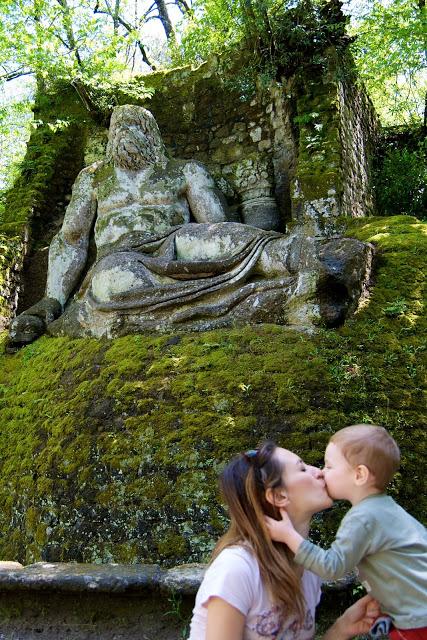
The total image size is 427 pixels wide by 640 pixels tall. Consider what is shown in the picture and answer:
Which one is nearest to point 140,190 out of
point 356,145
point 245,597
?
point 356,145

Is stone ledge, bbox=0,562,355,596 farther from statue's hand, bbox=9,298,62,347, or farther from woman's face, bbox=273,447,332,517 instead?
statue's hand, bbox=9,298,62,347

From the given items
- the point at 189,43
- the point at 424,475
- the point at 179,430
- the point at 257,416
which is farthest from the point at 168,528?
the point at 189,43

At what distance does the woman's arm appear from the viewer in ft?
4.76

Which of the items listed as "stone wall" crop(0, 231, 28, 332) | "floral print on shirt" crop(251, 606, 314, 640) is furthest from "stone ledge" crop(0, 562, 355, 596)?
"stone wall" crop(0, 231, 28, 332)

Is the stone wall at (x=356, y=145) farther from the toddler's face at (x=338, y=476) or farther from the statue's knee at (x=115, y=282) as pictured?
the toddler's face at (x=338, y=476)

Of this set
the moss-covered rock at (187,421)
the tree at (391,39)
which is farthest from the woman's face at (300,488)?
the tree at (391,39)

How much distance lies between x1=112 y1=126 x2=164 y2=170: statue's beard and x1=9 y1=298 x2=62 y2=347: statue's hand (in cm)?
165

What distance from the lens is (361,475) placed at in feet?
5.47

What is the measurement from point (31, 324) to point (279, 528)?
4289mm

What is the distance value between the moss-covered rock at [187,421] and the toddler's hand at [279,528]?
142cm

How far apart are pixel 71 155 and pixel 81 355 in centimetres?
424

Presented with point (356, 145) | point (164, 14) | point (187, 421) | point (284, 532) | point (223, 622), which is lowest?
point (187, 421)

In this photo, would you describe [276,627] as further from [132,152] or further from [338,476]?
[132,152]

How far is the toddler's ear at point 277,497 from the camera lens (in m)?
1.61
